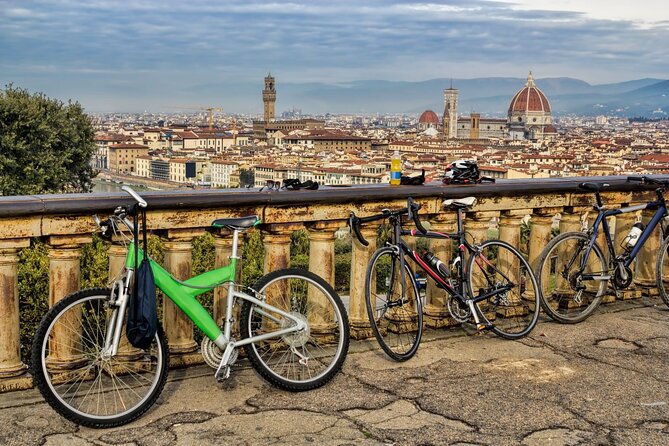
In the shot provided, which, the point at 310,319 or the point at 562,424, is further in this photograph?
the point at 310,319

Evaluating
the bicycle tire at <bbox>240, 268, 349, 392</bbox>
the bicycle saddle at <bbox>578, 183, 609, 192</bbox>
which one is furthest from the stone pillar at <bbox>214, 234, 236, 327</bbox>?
the bicycle saddle at <bbox>578, 183, 609, 192</bbox>

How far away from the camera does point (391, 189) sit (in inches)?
155

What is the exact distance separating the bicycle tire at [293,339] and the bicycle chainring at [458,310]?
2.05 ft

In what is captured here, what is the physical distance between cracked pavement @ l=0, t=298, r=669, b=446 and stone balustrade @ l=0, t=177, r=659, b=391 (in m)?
0.23

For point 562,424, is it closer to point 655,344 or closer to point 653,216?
point 655,344

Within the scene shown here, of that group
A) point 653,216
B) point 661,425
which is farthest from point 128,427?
point 653,216

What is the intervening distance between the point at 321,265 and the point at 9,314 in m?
1.33

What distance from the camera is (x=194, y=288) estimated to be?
310cm

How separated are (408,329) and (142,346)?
4.66 ft

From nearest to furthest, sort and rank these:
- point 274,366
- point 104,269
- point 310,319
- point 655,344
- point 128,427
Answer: point 128,427, point 274,366, point 310,319, point 655,344, point 104,269

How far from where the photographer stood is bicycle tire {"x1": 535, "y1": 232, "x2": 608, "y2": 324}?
4363mm

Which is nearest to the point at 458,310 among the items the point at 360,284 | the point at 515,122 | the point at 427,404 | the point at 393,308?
the point at 393,308

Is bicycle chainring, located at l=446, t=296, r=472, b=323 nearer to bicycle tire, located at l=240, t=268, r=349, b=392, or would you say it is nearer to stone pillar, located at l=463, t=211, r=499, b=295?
stone pillar, located at l=463, t=211, r=499, b=295

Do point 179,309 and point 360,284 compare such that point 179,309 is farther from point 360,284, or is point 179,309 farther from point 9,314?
point 360,284
